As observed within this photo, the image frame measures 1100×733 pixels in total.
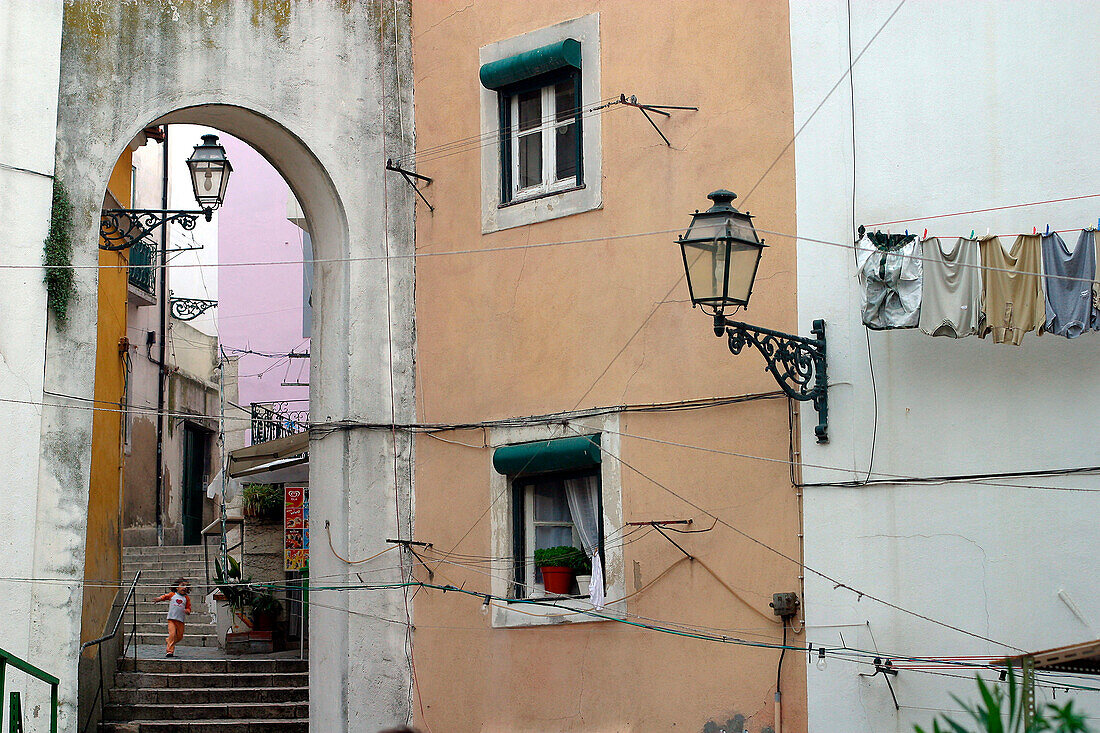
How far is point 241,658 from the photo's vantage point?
54.7 feet

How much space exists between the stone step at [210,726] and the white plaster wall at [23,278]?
3818mm

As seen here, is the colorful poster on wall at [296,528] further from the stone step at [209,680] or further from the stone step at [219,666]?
the stone step at [209,680]

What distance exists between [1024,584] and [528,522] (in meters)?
4.41

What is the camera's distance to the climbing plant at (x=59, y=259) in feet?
37.7

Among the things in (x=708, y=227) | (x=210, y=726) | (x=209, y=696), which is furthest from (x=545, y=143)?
(x=209, y=696)

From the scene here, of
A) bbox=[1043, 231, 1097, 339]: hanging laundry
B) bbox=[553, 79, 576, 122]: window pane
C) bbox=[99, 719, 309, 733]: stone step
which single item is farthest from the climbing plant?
bbox=[1043, 231, 1097, 339]: hanging laundry

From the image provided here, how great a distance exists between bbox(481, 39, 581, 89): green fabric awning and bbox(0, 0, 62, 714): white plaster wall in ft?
12.2

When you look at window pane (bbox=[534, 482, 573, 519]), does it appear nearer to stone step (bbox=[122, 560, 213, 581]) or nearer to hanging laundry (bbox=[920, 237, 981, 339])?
hanging laundry (bbox=[920, 237, 981, 339])

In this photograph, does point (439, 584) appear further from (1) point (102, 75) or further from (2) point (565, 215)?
(1) point (102, 75)

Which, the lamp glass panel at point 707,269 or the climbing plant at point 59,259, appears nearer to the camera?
the lamp glass panel at point 707,269

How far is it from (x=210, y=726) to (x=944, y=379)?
29.2ft

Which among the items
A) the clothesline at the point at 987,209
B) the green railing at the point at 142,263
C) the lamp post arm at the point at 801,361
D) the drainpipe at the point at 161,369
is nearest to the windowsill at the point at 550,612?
the lamp post arm at the point at 801,361

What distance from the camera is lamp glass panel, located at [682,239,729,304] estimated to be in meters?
9.18

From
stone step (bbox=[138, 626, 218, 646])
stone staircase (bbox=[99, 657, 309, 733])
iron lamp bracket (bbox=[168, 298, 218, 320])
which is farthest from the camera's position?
iron lamp bracket (bbox=[168, 298, 218, 320])
